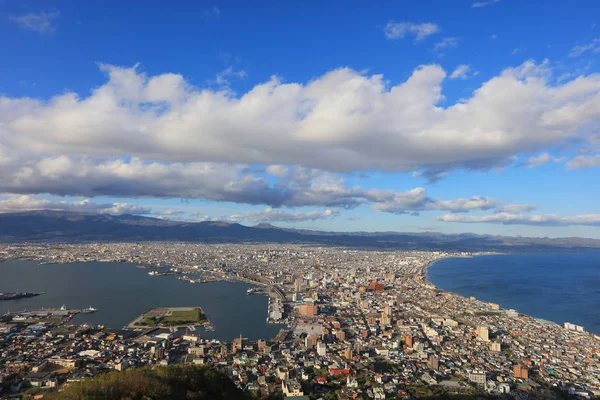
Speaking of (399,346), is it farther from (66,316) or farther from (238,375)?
(66,316)

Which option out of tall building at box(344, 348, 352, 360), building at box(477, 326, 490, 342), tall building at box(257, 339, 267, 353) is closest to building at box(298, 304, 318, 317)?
tall building at box(257, 339, 267, 353)

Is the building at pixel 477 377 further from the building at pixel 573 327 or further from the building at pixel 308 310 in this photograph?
the building at pixel 573 327

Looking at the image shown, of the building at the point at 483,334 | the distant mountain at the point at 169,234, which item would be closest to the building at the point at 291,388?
the building at the point at 483,334

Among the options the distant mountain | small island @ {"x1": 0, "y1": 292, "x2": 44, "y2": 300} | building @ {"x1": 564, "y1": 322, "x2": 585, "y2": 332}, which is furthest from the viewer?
the distant mountain

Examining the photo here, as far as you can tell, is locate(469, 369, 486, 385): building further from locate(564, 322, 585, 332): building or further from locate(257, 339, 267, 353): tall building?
locate(564, 322, 585, 332): building

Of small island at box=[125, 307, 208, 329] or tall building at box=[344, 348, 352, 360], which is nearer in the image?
tall building at box=[344, 348, 352, 360]

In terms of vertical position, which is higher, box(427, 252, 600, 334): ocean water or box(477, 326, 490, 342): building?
box(477, 326, 490, 342): building
